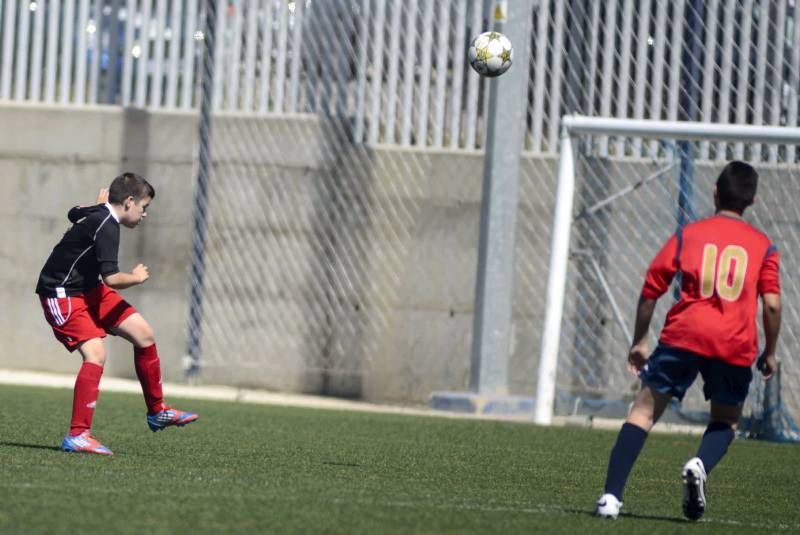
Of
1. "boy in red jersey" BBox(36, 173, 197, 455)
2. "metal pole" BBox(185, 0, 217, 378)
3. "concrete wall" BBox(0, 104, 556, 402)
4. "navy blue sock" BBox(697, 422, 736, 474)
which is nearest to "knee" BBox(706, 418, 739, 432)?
"navy blue sock" BBox(697, 422, 736, 474)

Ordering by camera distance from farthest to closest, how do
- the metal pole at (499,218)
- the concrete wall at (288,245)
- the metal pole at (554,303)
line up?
1. the concrete wall at (288,245)
2. the metal pole at (499,218)
3. the metal pole at (554,303)

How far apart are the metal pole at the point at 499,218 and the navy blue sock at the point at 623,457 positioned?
6.67 metres

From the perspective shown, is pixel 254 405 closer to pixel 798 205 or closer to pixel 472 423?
pixel 472 423

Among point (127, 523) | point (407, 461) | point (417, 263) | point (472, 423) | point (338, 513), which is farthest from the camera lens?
point (417, 263)

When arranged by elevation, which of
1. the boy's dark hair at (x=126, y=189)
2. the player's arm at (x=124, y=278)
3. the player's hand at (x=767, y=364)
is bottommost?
the player's hand at (x=767, y=364)

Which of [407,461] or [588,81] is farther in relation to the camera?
[588,81]

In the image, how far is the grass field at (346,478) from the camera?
17.4 feet

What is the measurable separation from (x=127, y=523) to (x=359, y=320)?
8.89 metres

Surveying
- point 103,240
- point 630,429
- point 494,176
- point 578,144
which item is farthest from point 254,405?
point 630,429

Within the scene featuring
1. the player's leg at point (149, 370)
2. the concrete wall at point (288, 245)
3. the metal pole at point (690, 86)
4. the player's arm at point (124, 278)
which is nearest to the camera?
the player's arm at point (124, 278)

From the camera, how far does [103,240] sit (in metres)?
7.46

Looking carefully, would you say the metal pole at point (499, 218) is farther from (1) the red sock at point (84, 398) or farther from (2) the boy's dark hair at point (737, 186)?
(2) the boy's dark hair at point (737, 186)

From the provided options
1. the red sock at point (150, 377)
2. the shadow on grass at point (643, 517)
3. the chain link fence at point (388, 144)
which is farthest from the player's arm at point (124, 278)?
the chain link fence at point (388, 144)

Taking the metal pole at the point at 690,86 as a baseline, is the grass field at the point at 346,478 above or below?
below
